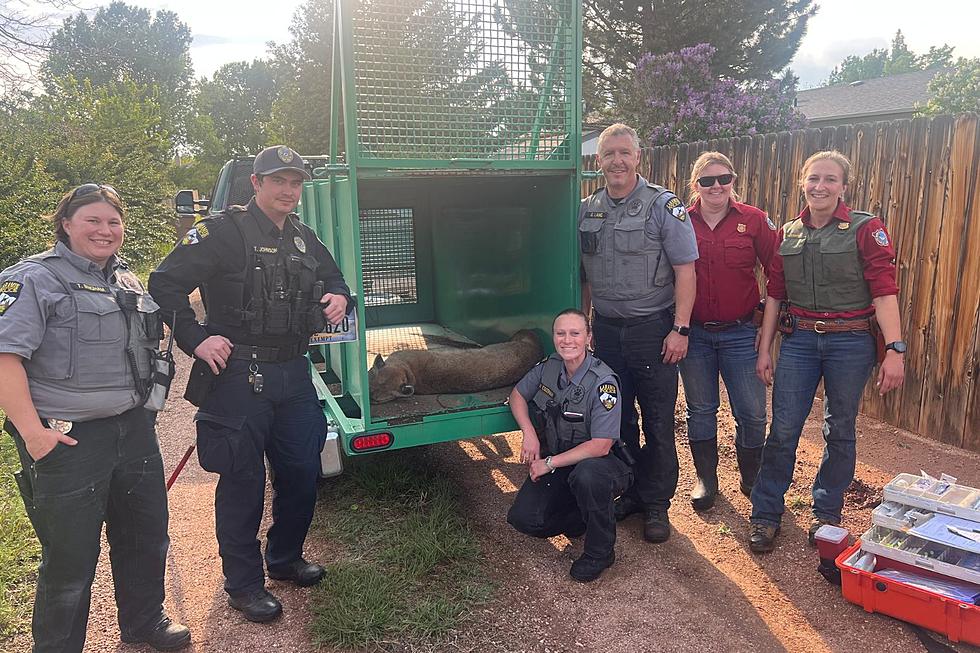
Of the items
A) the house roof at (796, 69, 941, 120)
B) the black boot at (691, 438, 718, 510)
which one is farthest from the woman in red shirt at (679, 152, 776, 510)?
the house roof at (796, 69, 941, 120)

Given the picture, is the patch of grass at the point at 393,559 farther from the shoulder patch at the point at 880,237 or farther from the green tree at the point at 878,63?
the green tree at the point at 878,63

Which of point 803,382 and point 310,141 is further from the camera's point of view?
point 310,141

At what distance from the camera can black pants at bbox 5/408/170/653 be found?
2379mm

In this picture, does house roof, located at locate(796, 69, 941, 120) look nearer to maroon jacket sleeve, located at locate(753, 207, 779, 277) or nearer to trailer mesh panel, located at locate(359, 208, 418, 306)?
trailer mesh panel, located at locate(359, 208, 418, 306)

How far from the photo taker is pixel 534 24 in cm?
351

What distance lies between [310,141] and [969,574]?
24.1 meters

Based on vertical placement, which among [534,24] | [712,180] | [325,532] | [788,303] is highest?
[534,24]

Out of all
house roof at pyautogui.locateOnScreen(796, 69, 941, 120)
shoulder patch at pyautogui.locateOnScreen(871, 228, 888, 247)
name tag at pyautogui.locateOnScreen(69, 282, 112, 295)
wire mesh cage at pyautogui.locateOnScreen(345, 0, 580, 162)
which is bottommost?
name tag at pyautogui.locateOnScreen(69, 282, 112, 295)

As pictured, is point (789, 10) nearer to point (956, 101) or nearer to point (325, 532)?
point (956, 101)

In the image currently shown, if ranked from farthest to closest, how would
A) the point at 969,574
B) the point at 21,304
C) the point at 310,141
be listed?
the point at 310,141 < the point at 969,574 < the point at 21,304

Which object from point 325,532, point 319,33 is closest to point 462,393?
point 325,532

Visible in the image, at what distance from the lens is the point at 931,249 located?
476 cm

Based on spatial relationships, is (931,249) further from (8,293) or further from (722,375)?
(8,293)

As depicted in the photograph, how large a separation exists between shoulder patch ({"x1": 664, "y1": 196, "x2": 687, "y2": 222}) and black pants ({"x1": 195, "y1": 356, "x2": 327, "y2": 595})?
2.00 m
